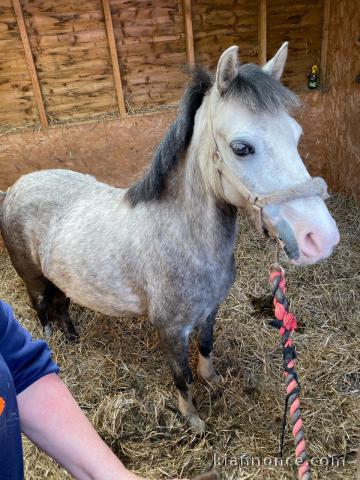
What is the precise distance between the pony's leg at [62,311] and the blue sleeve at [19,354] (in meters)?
1.90

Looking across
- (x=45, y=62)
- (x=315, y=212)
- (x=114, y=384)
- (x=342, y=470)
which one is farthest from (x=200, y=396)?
(x=45, y=62)

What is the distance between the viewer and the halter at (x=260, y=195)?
3.85ft

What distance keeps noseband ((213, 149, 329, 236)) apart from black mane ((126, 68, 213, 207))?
0.27 m

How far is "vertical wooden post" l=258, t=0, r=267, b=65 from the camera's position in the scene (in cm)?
364

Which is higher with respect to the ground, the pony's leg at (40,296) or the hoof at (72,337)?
the pony's leg at (40,296)

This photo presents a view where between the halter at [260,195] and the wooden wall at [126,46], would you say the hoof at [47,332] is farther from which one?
the wooden wall at [126,46]

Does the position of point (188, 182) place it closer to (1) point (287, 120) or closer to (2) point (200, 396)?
(1) point (287, 120)

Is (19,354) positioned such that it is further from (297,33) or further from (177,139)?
(297,33)

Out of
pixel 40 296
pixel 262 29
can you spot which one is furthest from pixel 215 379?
pixel 262 29

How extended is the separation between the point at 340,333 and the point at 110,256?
1.74m

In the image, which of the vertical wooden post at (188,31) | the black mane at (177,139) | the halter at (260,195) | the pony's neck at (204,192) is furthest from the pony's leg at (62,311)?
the vertical wooden post at (188,31)

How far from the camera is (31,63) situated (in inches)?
140

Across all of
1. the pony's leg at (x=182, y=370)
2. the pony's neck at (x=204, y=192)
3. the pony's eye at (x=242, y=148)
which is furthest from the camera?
the pony's leg at (x=182, y=370)

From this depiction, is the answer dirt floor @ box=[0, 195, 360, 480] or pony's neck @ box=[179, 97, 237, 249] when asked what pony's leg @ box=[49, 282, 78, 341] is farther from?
pony's neck @ box=[179, 97, 237, 249]
